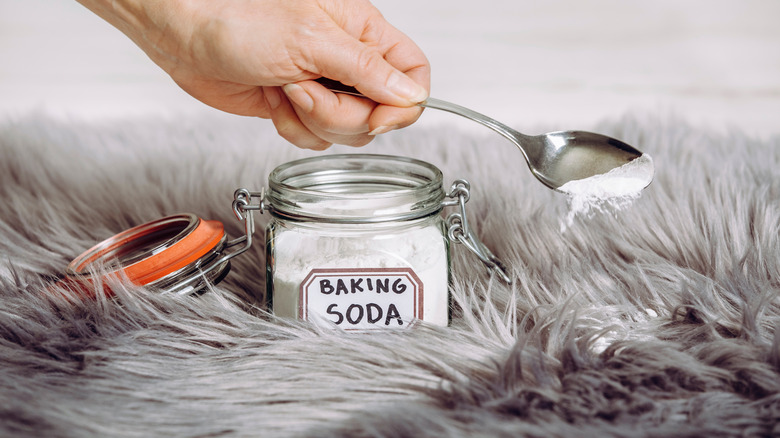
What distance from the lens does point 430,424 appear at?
46cm

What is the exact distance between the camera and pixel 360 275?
60cm

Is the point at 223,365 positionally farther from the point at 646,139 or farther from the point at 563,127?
the point at 563,127

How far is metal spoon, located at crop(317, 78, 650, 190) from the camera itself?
74 centimetres

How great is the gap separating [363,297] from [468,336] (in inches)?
3.7

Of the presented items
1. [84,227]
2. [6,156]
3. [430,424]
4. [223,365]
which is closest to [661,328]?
[430,424]

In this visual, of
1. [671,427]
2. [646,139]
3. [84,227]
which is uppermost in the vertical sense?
[646,139]

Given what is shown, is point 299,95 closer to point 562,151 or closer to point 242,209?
point 242,209

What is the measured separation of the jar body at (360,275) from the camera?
61 cm

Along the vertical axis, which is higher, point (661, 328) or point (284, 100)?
point (284, 100)

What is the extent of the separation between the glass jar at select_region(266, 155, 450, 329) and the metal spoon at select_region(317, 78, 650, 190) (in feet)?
0.45

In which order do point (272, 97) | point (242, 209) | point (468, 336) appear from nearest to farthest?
point (468, 336), point (242, 209), point (272, 97)

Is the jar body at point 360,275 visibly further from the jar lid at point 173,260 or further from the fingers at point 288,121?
the fingers at point 288,121

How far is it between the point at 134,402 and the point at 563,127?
3.30ft

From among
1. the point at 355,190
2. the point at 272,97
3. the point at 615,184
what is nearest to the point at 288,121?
the point at 272,97
